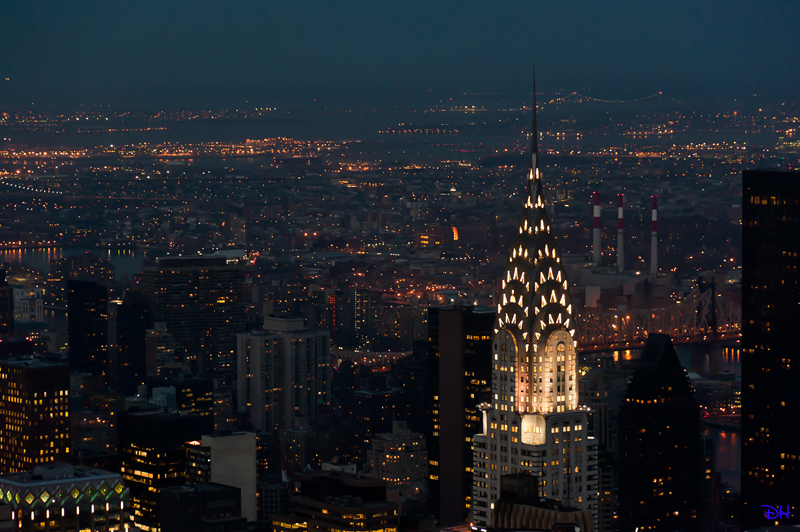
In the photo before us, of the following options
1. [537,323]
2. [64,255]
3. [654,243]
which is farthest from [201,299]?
[537,323]

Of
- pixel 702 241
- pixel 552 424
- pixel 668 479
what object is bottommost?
pixel 668 479

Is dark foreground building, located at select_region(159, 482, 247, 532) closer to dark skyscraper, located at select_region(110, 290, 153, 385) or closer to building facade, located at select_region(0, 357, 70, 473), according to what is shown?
building facade, located at select_region(0, 357, 70, 473)

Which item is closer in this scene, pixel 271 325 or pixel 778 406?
pixel 778 406

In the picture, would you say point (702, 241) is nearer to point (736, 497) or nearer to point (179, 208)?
point (736, 497)

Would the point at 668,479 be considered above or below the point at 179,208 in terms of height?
below

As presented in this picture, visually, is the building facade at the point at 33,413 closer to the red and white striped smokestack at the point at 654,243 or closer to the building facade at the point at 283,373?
the building facade at the point at 283,373

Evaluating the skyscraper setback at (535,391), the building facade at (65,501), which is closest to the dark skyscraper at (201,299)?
the building facade at (65,501)

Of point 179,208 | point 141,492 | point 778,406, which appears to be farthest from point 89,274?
point 778,406

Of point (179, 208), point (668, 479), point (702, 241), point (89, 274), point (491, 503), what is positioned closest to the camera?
point (491, 503)

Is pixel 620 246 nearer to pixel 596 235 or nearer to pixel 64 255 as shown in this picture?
pixel 596 235
